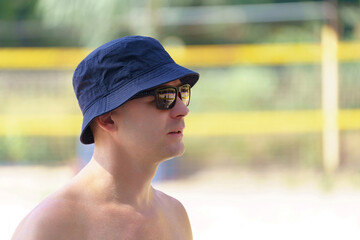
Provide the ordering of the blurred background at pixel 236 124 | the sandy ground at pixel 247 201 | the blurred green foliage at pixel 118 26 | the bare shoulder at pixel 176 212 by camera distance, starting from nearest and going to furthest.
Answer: the bare shoulder at pixel 176 212, the sandy ground at pixel 247 201, the blurred background at pixel 236 124, the blurred green foliage at pixel 118 26

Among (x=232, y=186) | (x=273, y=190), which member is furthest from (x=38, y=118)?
(x=273, y=190)

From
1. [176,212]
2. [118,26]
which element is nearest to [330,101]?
[118,26]

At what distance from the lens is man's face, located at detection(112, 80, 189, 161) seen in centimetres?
170

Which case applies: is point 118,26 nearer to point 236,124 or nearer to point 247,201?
point 236,124

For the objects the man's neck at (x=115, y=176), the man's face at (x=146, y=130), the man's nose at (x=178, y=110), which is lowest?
the man's neck at (x=115, y=176)

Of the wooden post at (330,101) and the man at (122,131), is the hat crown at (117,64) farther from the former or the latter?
the wooden post at (330,101)

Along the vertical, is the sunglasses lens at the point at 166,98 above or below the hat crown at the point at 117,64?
below

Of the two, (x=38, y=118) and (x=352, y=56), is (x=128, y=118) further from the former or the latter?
(x=352, y=56)

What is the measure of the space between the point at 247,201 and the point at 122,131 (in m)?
5.41

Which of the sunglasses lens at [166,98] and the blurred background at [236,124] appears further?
the blurred background at [236,124]

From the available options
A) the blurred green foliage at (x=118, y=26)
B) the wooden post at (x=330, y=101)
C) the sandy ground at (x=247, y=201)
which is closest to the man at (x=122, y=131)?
the sandy ground at (x=247, y=201)

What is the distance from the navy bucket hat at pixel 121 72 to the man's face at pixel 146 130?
0.05 metres

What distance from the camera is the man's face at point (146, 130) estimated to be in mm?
1701

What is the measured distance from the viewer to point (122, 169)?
1.73 m
